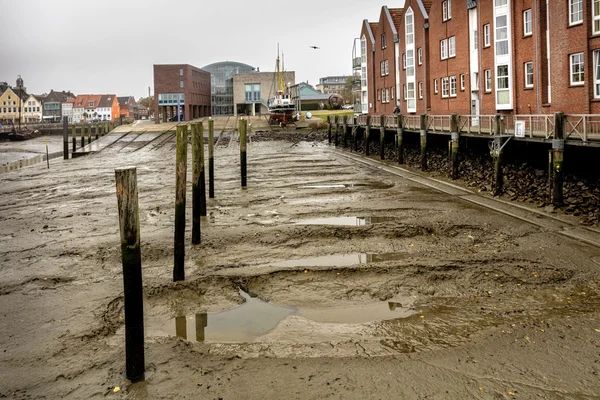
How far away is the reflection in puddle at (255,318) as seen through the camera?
9.19 metres

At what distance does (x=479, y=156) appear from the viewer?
2639cm

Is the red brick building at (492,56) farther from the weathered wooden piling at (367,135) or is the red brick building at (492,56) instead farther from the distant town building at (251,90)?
the distant town building at (251,90)

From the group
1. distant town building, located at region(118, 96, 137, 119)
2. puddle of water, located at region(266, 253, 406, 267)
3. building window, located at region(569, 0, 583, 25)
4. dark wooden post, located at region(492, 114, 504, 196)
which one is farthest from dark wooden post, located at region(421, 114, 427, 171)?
distant town building, located at region(118, 96, 137, 119)

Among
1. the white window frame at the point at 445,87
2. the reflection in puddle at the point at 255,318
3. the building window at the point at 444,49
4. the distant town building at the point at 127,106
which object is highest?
the distant town building at the point at 127,106

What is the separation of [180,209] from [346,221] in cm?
628

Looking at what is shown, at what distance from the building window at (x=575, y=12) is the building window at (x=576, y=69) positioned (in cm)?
132

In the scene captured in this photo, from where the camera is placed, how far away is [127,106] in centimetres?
17775

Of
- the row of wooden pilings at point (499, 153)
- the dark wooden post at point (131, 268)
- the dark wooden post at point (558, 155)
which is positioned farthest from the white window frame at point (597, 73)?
the dark wooden post at point (131, 268)

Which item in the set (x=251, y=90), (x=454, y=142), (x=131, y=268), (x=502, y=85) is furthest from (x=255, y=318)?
(x=251, y=90)

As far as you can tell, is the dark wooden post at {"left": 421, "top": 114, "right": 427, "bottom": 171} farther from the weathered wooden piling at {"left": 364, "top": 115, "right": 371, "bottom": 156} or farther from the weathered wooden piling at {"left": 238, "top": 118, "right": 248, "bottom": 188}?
the weathered wooden piling at {"left": 364, "top": 115, "right": 371, "bottom": 156}

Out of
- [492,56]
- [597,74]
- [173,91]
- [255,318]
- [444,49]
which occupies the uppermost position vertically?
[173,91]

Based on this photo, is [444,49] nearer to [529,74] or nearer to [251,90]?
[529,74]

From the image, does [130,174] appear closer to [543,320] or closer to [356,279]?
[356,279]

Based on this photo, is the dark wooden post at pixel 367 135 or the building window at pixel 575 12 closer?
the building window at pixel 575 12
